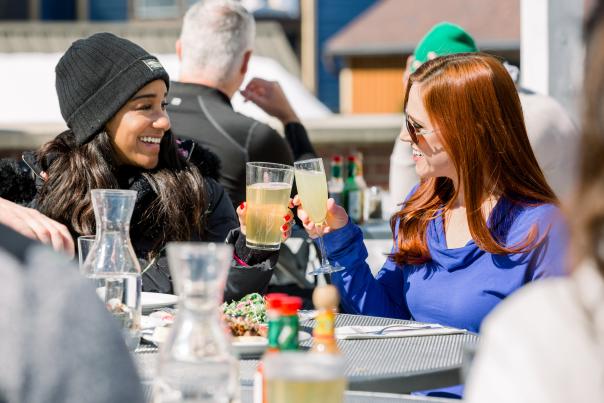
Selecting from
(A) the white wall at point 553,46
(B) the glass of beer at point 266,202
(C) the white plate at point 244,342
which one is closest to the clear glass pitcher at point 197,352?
(C) the white plate at point 244,342

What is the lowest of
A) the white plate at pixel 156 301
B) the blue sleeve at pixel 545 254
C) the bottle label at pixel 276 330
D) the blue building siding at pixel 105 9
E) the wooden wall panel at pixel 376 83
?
the wooden wall panel at pixel 376 83

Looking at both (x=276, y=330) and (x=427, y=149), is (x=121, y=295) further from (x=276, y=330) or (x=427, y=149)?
(x=427, y=149)

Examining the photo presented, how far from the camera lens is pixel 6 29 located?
12.5m

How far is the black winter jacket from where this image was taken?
2.76 meters

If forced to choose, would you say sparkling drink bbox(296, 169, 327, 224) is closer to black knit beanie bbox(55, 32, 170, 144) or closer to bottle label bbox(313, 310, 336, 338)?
black knit beanie bbox(55, 32, 170, 144)

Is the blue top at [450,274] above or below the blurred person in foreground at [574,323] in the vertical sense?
below

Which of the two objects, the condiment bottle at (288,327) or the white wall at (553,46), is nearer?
the condiment bottle at (288,327)

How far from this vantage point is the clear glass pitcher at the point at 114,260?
6.55 ft

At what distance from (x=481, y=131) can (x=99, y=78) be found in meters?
1.25

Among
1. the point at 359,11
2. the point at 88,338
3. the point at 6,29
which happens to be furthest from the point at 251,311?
the point at 359,11

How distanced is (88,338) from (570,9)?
4.11 m

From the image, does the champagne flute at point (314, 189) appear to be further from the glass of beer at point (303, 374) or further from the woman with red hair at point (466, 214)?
the glass of beer at point (303, 374)

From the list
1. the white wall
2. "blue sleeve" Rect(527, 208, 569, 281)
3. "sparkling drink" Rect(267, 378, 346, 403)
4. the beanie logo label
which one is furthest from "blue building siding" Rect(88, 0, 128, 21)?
"sparkling drink" Rect(267, 378, 346, 403)

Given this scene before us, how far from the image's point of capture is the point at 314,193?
279 cm
